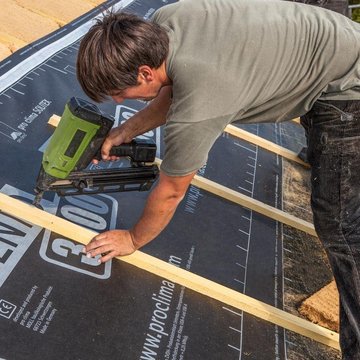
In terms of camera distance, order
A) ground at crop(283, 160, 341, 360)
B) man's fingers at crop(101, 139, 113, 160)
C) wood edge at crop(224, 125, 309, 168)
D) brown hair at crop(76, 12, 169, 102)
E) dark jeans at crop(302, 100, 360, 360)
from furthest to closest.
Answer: wood edge at crop(224, 125, 309, 168) → ground at crop(283, 160, 341, 360) → man's fingers at crop(101, 139, 113, 160) → dark jeans at crop(302, 100, 360, 360) → brown hair at crop(76, 12, 169, 102)

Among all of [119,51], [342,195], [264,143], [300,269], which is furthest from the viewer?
[264,143]

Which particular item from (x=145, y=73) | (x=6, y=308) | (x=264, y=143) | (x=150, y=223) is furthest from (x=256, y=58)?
(x=264, y=143)

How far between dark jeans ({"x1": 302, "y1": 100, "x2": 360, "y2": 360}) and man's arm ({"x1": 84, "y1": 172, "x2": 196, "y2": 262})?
2.32 ft

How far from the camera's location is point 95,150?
2.46m

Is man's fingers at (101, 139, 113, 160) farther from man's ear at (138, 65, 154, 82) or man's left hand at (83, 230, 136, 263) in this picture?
man's ear at (138, 65, 154, 82)

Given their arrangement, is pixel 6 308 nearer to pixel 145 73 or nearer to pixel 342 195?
pixel 145 73

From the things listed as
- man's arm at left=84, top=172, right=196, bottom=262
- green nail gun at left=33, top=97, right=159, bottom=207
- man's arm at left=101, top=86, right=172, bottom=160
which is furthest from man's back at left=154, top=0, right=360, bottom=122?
green nail gun at left=33, top=97, right=159, bottom=207

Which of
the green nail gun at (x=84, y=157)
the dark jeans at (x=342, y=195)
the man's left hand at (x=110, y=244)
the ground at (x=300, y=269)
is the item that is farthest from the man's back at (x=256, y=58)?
the ground at (x=300, y=269)

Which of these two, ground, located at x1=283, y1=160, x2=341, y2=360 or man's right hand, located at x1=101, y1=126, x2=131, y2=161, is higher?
man's right hand, located at x1=101, y1=126, x2=131, y2=161

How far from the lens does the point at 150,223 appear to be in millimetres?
2219

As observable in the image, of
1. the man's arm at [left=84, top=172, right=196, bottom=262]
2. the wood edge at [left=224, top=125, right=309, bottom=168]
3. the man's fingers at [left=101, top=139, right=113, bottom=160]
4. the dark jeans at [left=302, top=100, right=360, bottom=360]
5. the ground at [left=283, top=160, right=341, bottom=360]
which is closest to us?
the man's arm at [left=84, top=172, right=196, bottom=262]

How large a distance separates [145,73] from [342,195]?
1.10 m

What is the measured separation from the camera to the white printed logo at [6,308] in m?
2.05

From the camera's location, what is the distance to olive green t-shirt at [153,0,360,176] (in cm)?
186
